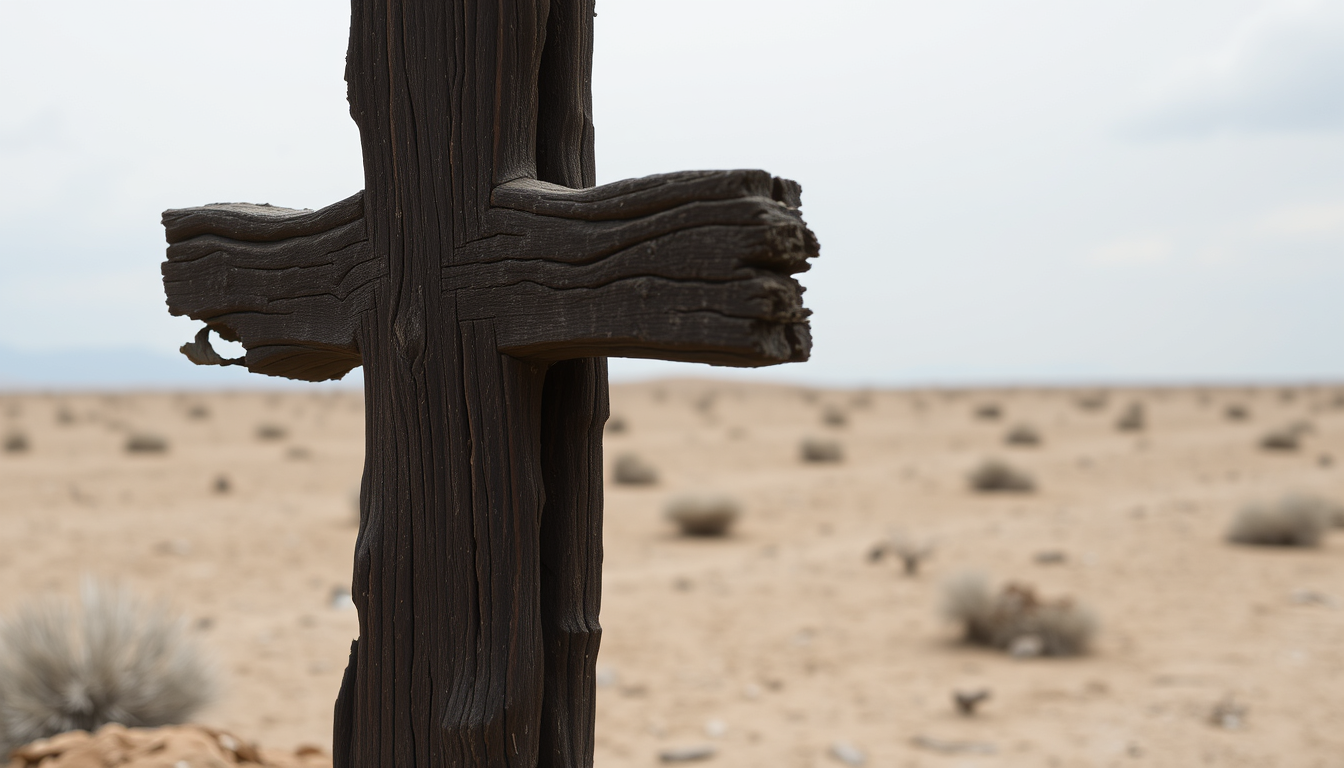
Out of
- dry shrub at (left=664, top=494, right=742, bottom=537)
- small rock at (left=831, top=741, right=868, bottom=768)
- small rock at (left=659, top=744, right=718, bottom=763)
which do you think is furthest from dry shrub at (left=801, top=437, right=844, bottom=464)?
small rock at (left=659, top=744, right=718, bottom=763)

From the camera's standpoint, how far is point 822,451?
20547mm

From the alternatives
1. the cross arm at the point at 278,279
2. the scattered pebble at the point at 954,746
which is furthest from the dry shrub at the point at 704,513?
the cross arm at the point at 278,279

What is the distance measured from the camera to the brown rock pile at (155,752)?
10.6ft

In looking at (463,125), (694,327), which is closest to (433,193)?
(463,125)

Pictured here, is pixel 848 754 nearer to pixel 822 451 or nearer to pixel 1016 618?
pixel 1016 618

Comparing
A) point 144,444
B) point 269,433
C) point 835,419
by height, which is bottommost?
point 144,444

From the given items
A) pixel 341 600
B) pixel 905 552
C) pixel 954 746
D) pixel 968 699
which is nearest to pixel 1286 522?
pixel 905 552

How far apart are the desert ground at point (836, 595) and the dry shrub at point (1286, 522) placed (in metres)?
0.22

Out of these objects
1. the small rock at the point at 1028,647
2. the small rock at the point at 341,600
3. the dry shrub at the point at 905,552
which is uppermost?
the dry shrub at the point at 905,552

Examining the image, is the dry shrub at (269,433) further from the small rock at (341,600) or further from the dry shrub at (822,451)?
the small rock at (341,600)

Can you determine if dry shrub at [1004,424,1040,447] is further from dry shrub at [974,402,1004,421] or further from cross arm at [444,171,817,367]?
cross arm at [444,171,817,367]

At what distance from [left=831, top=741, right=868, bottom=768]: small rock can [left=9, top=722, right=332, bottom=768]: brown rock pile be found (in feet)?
9.32

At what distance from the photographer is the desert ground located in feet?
18.6

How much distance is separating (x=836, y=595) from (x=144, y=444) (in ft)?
55.1
